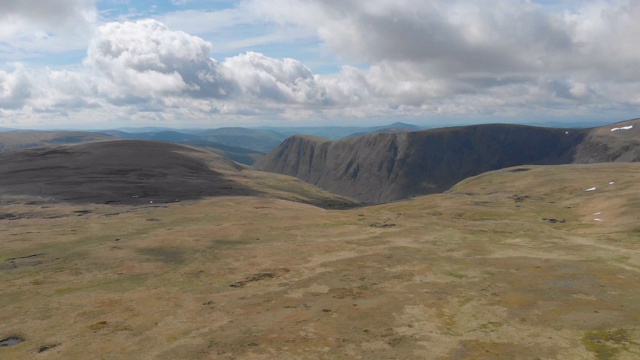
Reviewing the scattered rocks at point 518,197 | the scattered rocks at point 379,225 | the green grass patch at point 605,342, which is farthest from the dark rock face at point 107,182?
the green grass patch at point 605,342

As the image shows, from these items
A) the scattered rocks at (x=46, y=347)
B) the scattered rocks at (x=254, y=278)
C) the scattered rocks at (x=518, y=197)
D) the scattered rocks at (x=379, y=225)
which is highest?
the scattered rocks at (x=46, y=347)

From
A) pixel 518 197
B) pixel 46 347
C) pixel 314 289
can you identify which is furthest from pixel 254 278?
pixel 518 197

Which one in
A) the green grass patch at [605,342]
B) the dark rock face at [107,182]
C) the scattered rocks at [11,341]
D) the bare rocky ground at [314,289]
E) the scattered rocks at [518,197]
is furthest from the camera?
the scattered rocks at [518,197]

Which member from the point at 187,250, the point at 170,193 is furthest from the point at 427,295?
the point at 170,193

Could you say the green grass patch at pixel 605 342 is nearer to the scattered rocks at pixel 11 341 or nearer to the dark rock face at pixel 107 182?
the scattered rocks at pixel 11 341

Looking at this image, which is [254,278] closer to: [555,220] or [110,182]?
[555,220]

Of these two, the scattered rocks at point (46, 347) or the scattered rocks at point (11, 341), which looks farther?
the scattered rocks at point (11, 341)

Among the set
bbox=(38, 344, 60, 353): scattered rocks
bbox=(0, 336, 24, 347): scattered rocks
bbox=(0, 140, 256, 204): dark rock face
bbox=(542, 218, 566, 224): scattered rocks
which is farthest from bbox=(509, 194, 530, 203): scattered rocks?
bbox=(0, 336, 24, 347): scattered rocks

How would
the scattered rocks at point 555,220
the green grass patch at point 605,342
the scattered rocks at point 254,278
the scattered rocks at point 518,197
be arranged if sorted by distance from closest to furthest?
1. the green grass patch at point 605,342
2. the scattered rocks at point 254,278
3. the scattered rocks at point 555,220
4. the scattered rocks at point 518,197

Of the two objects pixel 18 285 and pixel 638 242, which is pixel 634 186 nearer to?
pixel 638 242
